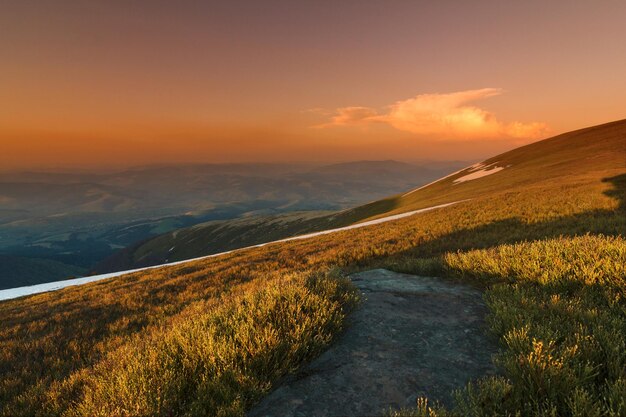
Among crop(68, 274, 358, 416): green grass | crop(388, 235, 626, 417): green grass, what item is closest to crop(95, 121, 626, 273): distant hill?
crop(388, 235, 626, 417): green grass

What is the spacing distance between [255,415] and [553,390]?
2924 mm

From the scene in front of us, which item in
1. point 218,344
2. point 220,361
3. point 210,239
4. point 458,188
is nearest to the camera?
point 220,361

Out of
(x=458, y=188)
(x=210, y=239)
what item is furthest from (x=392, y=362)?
(x=210, y=239)

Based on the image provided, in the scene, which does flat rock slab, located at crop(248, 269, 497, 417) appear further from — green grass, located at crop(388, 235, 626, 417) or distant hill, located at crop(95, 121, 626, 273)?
distant hill, located at crop(95, 121, 626, 273)

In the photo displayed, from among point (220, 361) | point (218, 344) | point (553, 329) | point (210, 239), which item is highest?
point (218, 344)

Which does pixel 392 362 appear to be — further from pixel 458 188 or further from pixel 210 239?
pixel 210 239

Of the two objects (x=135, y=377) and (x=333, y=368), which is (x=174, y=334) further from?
(x=333, y=368)

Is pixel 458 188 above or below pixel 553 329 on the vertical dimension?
below

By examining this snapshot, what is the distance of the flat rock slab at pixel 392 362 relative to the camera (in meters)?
3.36

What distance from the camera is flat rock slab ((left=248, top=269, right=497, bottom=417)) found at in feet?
11.0

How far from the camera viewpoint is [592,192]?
21.5 meters

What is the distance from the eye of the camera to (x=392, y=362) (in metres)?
3.95

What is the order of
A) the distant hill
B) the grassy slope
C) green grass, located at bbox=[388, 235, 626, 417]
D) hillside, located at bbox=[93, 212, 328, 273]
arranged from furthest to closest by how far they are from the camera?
hillside, located at bbox=[93, 212, 328, 273], the distant hill, the grassy slope, green grass, located at bbox=[388, 235, 626, 417]

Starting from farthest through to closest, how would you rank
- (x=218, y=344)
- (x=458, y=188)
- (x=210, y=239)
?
(x=210, y=239)
(x=458, y=188)
(x=218, y=344)
